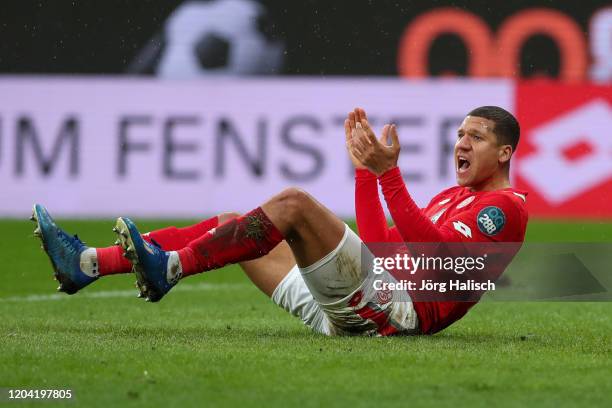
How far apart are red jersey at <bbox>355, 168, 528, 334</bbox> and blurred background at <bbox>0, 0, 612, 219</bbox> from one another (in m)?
8.39

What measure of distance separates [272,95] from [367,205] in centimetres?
929

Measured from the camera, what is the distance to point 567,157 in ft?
49.3

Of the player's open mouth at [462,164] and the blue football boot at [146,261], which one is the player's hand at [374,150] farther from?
the blue football boot at [146,261]

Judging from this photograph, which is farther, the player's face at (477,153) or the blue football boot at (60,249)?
the player's face at (477,153)

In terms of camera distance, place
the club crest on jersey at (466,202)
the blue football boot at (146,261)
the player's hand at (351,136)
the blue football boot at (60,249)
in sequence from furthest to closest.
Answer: the club crest on jersey at (466,202) → the player's hand at (351,136) → the blue football boot at (60,249) → the blue football boot at (146,261)

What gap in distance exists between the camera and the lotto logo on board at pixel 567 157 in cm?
1498

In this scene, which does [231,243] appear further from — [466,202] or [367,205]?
[466,202]

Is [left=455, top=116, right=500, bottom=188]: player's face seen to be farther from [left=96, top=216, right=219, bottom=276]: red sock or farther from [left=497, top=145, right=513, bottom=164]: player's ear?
[left=96, top=216, right=219, bottom=276]: red sock

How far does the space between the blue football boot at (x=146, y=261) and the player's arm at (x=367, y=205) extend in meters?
1.02

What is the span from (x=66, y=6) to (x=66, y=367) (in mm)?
11332

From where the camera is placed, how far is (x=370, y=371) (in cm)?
526

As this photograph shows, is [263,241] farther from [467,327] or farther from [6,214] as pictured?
[6,214]

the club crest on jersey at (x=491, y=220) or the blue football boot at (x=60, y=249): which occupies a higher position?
the club crest on jersey at (x=491, y=220)

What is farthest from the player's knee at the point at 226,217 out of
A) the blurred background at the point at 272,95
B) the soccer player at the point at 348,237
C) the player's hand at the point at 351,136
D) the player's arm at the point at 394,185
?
the blurred background at the point at 272,95
